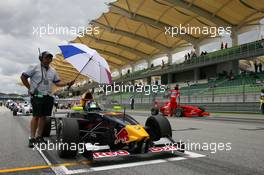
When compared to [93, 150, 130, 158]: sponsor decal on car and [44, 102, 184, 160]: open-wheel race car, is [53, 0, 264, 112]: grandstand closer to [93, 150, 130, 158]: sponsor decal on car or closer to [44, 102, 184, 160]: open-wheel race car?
[44, 102, 184, 160]: open-wheel race car

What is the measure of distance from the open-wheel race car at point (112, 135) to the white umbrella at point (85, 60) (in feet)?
2.57

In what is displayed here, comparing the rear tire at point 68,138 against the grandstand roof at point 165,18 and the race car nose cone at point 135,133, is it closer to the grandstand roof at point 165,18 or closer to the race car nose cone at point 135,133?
the race car nose cone at point 135,133

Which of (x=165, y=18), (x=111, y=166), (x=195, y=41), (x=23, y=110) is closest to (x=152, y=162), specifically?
(x=111, y=166)

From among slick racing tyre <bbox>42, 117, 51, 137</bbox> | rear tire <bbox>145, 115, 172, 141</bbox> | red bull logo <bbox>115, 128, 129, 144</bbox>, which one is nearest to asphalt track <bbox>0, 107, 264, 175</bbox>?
red bull logo <bbox>115, 128, 129, 144</bbox>

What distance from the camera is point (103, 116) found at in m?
6.29

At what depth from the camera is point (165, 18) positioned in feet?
130

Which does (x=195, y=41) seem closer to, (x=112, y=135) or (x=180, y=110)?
(x=180, y=110)

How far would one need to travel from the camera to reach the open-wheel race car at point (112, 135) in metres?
5.38

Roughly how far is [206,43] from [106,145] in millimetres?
40959

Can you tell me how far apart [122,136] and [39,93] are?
2.02 metres

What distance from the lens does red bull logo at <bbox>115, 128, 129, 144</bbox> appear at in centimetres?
553

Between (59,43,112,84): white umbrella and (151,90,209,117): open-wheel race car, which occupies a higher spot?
(59,43,112,84): white umbrella

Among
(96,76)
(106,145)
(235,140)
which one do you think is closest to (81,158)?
(106,145)

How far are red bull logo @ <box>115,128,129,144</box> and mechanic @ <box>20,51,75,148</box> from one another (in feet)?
5.58
